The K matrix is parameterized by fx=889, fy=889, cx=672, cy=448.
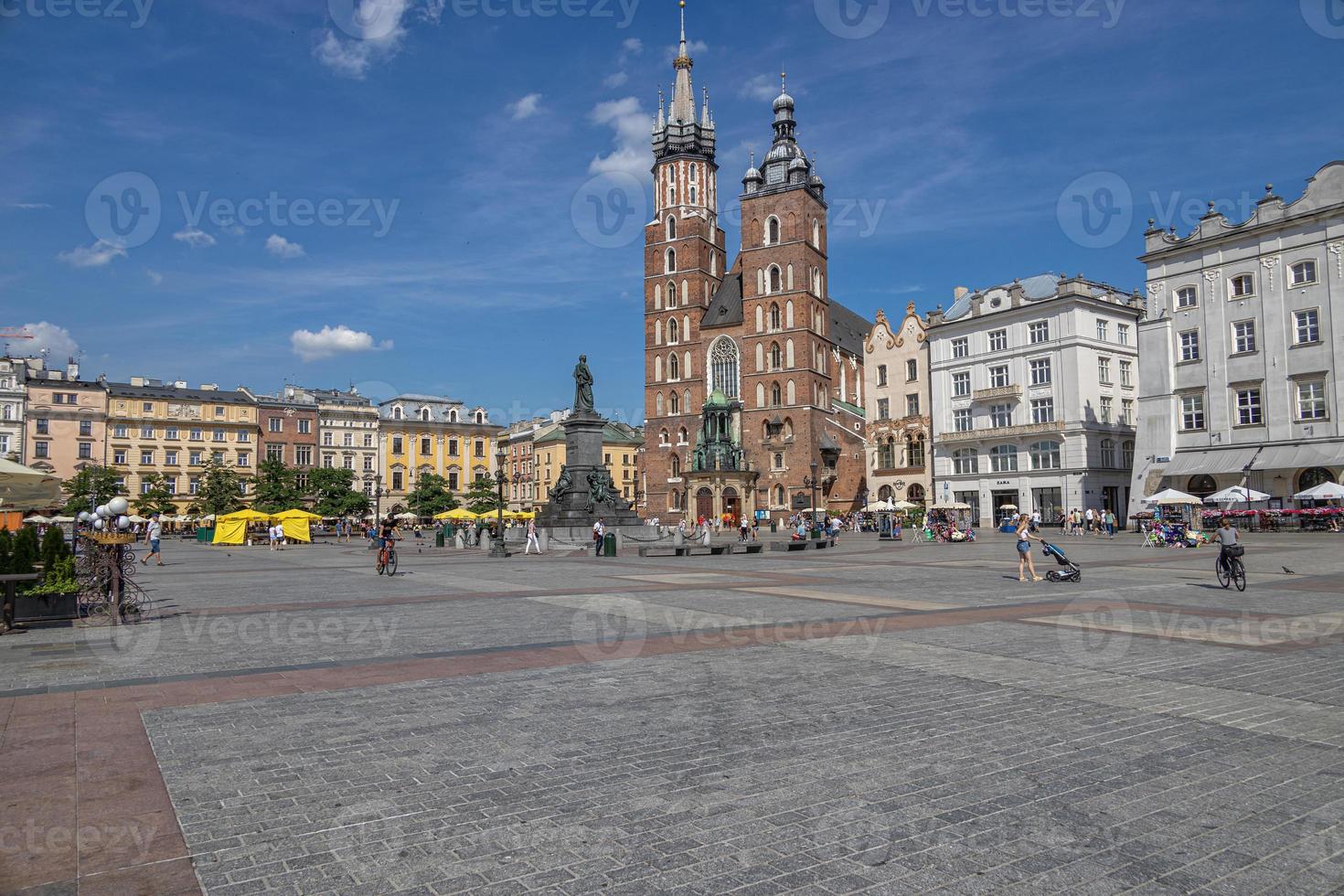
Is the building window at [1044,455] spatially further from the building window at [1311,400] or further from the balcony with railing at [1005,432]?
the building window at [1311,400]

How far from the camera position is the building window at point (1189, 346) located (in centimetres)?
4381

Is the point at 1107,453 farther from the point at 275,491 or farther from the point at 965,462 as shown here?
the point at 275,491

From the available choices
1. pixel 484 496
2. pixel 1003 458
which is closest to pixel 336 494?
pixel 484 496

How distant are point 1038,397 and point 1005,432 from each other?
3.00 m

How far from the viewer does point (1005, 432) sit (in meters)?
57.2

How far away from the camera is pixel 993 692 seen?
25.5ft

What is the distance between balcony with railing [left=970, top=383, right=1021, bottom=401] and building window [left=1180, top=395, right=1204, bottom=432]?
12.8 m

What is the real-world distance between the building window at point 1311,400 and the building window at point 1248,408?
1602 mm

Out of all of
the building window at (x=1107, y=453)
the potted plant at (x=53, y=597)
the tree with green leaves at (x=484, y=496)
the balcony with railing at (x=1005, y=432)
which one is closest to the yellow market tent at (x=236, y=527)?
the tree with green leaves at (x=484, y=496)

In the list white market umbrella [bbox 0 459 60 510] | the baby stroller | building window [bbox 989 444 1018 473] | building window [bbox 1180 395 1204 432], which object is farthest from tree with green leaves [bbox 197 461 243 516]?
the baby stroller

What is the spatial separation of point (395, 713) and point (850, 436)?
75244 mm

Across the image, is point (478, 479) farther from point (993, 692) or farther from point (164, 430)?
point (993, 692)

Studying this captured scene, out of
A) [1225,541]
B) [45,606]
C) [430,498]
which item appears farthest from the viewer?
[430,498]

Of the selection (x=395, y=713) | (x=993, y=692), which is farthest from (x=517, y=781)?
(x=993, y=692)
